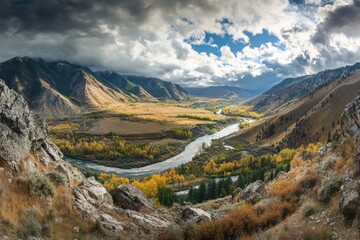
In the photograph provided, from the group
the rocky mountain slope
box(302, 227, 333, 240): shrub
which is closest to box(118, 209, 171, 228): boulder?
the rocky mountain slope

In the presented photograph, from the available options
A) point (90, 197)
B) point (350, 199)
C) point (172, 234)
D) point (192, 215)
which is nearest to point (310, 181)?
point (350, 199)

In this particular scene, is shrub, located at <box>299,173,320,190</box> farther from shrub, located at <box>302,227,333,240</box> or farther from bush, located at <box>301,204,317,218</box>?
shrub, located at <box>302,227,333,240</box>

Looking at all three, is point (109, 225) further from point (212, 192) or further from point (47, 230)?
point (212, 192)

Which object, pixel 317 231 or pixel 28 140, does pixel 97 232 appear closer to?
pixel 28 140

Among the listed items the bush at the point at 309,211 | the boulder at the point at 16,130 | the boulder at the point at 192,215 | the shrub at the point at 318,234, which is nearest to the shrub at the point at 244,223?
the bush at the point at 309,211

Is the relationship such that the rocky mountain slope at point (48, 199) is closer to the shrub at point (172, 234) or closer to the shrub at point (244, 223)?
the shrub at point (172, 234)

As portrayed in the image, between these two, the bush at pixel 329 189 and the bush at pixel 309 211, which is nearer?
the bush at pixel 309 211
